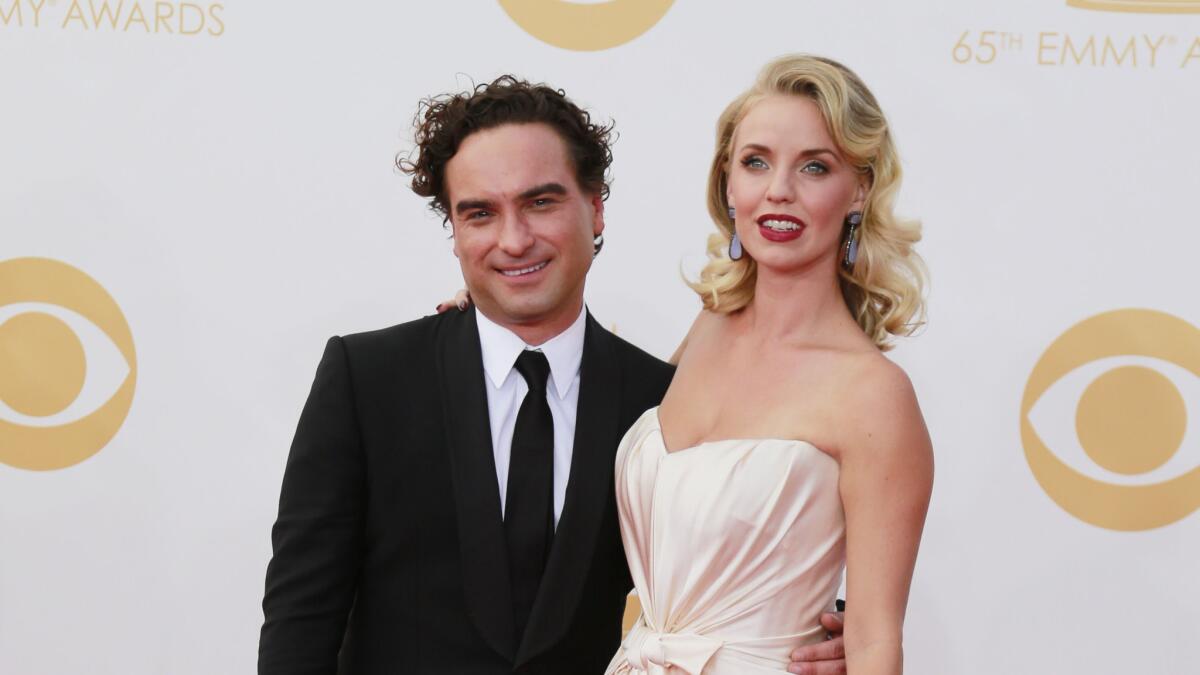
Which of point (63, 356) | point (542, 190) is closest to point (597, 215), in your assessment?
point (542, 190)

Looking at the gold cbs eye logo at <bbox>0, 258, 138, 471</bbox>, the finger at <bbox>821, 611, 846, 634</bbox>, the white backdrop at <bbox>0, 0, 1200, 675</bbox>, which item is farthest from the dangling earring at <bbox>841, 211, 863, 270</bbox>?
the gold cbs eye logo at <bbox>0, 258, 138, 471</bbox>

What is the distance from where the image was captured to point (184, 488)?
119 inches

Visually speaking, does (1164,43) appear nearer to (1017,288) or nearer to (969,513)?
(1017,288)

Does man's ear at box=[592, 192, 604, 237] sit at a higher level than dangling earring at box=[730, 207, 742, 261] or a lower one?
higher

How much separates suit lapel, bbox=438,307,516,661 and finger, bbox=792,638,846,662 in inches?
16.6

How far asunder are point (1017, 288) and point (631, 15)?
1.08 meters

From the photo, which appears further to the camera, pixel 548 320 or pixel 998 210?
pixel 998 210

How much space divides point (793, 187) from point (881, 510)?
0.50 metres

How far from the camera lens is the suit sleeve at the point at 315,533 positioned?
1.98 metres

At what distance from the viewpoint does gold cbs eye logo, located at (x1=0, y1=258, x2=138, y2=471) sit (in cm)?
301

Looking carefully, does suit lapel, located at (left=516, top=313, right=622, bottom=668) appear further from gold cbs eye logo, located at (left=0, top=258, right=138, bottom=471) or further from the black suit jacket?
gold cbs eye logo, located at (left=0, top=258, right=138, bottom=471)

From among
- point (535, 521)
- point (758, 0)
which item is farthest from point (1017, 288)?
point (535, 521)

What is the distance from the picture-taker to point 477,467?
6.57ft

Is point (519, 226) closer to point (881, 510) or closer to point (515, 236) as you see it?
point (515, 236)
